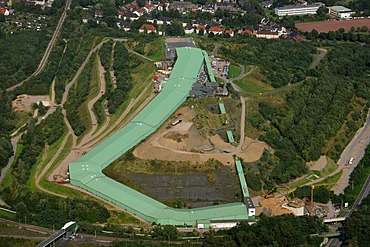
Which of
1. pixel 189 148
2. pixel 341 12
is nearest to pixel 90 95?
pixel 189 148

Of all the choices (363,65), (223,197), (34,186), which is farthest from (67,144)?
(363,65)

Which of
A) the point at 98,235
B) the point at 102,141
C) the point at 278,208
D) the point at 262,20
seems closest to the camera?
the point at 98,235

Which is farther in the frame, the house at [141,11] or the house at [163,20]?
the house at [141,11]

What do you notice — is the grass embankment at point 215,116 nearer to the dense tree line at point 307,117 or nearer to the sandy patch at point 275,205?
the dense tree line at point 307,117

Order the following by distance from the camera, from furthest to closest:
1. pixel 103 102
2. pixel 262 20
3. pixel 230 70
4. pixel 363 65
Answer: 1. pixel 262 20
2. pixel 363 65
3. pixel 230 70
4. pixel 103 102

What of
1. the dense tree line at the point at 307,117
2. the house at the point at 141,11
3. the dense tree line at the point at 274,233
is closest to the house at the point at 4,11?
the house at the point at 141,11

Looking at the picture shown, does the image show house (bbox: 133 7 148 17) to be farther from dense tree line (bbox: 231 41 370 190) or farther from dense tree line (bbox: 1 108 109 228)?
dense tree line (bbox: 1 108 109 228)

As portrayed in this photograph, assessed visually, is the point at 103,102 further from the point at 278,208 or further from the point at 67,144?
the point at 278,208

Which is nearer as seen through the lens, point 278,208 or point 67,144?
point 278,208
